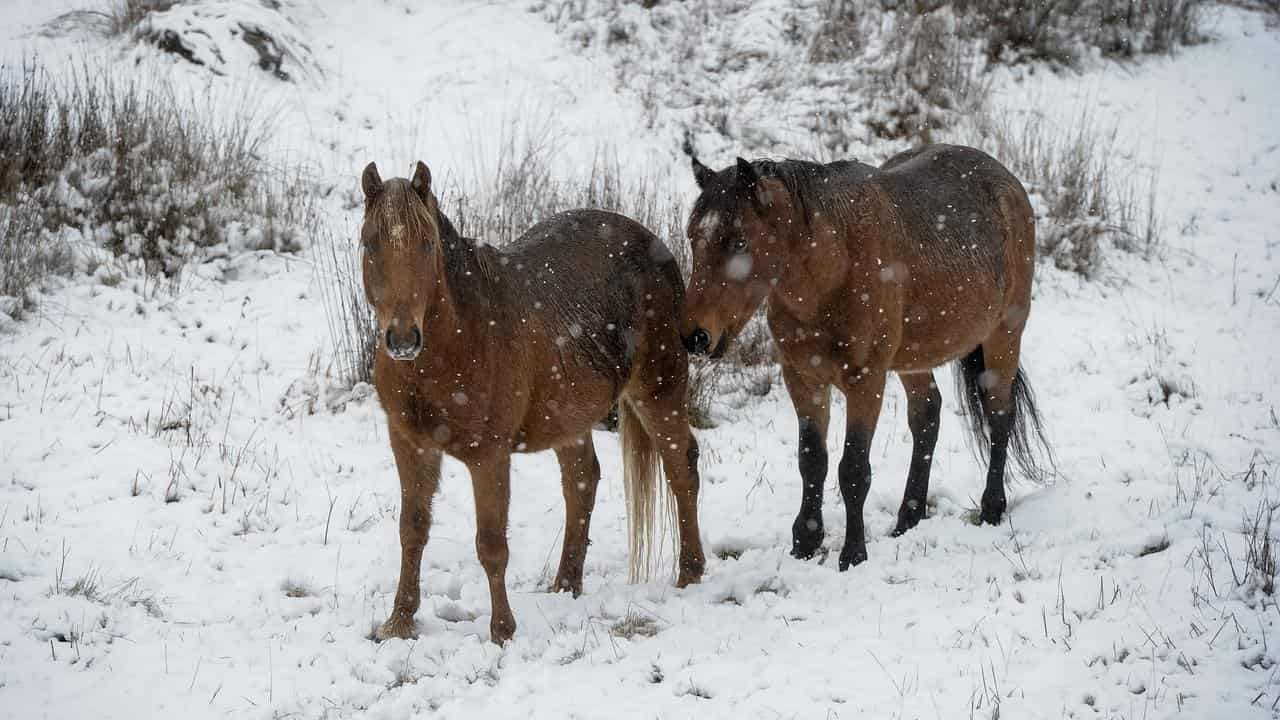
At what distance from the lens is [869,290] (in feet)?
15.7

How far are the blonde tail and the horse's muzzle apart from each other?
6.01ft

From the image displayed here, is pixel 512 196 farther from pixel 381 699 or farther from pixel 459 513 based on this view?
pixel 381 699

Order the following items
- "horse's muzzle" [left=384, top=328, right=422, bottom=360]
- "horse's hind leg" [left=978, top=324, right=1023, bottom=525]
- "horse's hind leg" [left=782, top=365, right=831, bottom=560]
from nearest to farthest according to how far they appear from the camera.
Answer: "horse's muzzle" [left=384, top=328, right=422, bottom=360] < "horse's hind leg" [left=782, top=365, right=831, bottom=560] < "horse's hind leg" [left=978, top=324, right=1023, bottom=525]

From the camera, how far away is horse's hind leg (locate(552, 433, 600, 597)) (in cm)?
498

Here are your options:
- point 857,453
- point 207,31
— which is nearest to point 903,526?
point 857,453

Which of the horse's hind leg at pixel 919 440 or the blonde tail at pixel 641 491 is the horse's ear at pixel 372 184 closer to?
the blonde tail at pixel 641 491

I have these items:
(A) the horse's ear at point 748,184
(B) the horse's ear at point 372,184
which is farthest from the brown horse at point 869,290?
(B) the horse's ear at point 372,184

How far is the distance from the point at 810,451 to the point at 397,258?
107 inches

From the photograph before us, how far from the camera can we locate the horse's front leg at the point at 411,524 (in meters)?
4.29

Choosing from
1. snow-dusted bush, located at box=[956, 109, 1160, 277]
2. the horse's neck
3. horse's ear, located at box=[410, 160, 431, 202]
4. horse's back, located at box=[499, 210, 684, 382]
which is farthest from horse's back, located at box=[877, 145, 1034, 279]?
snow-dusted bush, located at box=[956, 109, 1160, 277]

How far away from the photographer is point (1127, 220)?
1005cm

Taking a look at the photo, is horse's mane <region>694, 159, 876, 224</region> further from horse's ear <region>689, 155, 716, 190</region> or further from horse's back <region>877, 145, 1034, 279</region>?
horse's back <region>877, 145, 1034, 279</region>

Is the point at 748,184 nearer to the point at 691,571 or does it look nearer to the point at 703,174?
the point at 703,174

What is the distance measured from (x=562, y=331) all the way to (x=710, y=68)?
9015mm
